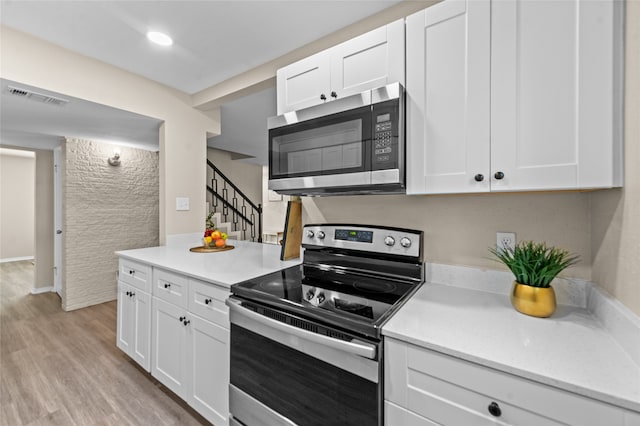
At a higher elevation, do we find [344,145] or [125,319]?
[344,145]

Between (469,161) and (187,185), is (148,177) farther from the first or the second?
(469,161)

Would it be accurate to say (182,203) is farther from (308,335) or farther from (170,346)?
(308,335)

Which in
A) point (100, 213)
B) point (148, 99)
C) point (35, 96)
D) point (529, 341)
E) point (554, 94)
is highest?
point (148, 99)

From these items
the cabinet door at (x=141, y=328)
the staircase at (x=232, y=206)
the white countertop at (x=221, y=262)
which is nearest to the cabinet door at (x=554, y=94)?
the white countertop at (x=221, y=262)

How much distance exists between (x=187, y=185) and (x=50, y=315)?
2.46 meters

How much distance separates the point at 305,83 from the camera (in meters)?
1.56

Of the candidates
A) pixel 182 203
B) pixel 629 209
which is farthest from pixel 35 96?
pixel 629 209

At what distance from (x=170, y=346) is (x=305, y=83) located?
5.94ft

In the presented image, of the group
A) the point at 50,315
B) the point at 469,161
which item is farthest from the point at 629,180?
the point at 50,315

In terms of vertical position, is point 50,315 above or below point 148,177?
below

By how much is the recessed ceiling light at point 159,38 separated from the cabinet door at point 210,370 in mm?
1888

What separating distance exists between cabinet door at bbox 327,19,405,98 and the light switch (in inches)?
81.5

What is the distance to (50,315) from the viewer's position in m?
3.33

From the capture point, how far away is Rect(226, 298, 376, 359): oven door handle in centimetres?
91
